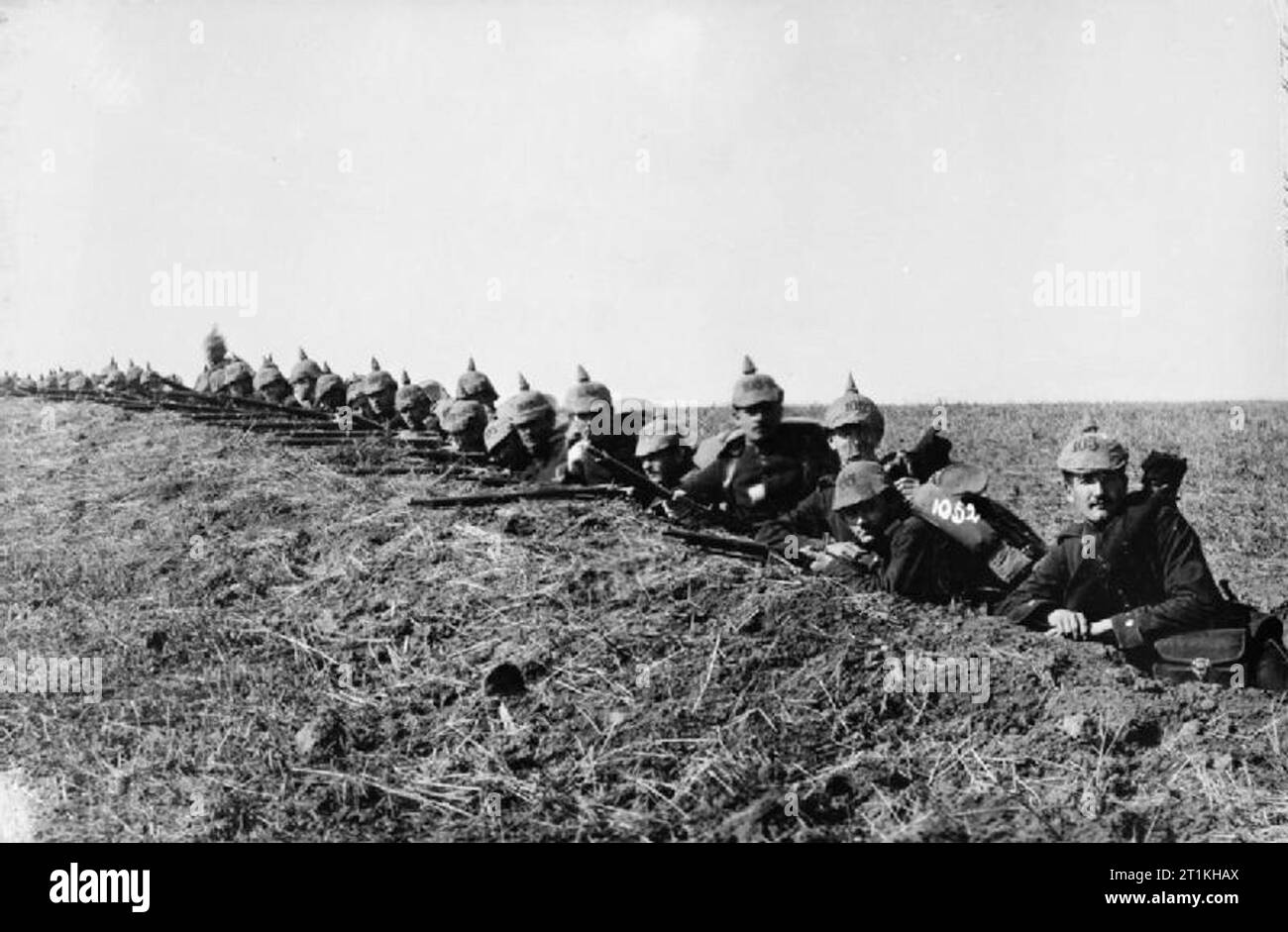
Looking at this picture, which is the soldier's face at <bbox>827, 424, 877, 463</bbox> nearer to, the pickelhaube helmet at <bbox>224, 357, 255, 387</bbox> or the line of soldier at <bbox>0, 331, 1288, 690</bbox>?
the line of soldier at <bbox>0, 331, 1288, 690</bbox>

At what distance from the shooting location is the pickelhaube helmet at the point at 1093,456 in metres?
6.21

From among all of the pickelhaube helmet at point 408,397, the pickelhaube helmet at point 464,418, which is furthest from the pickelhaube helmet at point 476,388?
the pickelhaube helmet at point 464,418

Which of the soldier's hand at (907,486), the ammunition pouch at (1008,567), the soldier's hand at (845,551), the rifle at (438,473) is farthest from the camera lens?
the rifle at (438,473)

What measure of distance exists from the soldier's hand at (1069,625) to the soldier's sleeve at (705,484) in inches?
106

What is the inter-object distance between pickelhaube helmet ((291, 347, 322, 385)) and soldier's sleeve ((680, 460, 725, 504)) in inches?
353

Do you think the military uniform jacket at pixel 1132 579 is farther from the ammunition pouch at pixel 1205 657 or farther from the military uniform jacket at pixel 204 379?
the military uniform jacket at pixel 204 379

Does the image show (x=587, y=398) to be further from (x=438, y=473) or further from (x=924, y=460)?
(x=924, y=460)

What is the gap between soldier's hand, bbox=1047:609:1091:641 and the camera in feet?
19.3

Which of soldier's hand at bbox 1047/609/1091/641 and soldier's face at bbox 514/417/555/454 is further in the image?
soldier's face at bbox 514/417/555/454

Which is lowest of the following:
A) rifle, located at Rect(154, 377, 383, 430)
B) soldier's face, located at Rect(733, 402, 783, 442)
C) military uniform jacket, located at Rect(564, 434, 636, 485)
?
→ military uniform jacket, located at Rect(564, 434, 636, 485)

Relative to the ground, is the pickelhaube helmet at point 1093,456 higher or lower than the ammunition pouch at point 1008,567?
higher

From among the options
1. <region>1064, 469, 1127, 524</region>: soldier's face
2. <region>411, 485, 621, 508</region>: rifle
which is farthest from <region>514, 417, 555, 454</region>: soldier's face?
<region>1064, 469, 1127, 524</region>: soldier's face
